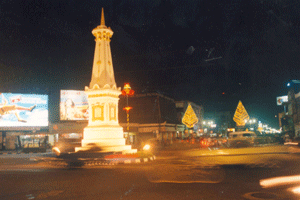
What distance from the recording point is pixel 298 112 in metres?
56.2

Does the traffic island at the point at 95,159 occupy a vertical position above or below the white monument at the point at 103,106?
below

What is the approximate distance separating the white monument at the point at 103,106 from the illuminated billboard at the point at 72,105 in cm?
2251

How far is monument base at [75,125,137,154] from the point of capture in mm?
20375

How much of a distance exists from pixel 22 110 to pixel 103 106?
24.1 m

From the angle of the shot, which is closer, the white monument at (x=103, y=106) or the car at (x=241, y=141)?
the white monument at (x=103, y=106)

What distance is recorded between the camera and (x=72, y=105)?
4334 cm

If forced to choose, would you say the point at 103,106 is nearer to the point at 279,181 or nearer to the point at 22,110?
the point at 279,181

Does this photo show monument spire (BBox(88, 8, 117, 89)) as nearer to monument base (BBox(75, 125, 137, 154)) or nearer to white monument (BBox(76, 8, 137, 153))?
white monument (BBox(76, 8, 137, 153))

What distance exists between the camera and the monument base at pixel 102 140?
2038 centimetres

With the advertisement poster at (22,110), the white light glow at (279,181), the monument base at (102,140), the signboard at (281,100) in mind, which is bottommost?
the white light glow at (279,181)

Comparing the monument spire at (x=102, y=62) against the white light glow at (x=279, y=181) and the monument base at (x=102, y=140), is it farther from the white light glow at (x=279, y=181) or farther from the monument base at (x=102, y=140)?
the white light glow at (x=279, y=181)

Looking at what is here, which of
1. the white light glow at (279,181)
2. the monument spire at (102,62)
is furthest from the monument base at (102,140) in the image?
the white light glow at (279,181)

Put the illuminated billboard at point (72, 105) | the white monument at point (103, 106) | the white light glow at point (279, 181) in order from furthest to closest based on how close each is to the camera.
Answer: the illuminated billboard at point (72, 105), the white monument at point (103, 106), the white light glow at point (279, 181)

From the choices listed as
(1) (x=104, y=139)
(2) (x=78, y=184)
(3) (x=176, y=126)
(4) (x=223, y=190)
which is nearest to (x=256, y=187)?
(4) (x=223, y=190)
